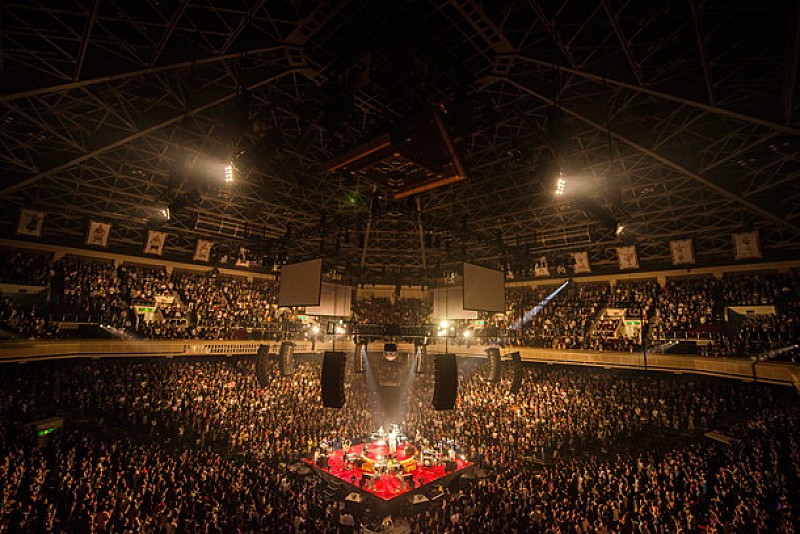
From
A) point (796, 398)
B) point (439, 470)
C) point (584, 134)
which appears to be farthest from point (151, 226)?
point (796, 398)

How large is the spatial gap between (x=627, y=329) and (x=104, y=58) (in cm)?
2675

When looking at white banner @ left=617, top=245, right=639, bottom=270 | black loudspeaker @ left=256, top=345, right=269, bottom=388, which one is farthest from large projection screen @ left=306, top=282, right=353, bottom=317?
white banner @ left=617, top=245, right=639, bottom=270

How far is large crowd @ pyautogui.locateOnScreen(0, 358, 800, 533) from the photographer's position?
9828mm

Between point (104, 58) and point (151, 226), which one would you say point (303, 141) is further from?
point (151, 226)

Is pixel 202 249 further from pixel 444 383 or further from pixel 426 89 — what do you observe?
pixel 426 89

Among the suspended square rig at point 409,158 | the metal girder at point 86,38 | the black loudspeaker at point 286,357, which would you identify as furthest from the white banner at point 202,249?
the suspended square rig at point 409,158

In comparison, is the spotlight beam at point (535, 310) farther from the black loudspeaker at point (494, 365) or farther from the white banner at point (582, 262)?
the black loudspeaker at point (494, 365)

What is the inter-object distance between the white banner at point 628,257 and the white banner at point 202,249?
23003mm

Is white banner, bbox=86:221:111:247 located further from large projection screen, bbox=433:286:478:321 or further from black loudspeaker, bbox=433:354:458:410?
black loudspeaker, bbox=433:354:458:410

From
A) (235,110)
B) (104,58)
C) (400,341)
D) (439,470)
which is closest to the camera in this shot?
(235,110)

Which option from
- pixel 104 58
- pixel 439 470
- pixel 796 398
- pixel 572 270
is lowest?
pixel 439 470

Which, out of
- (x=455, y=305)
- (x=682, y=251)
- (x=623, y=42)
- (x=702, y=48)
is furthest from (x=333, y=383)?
(x=682, y=251)

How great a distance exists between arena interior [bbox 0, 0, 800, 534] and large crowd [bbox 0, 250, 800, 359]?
152mm

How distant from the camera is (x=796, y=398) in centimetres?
1378
